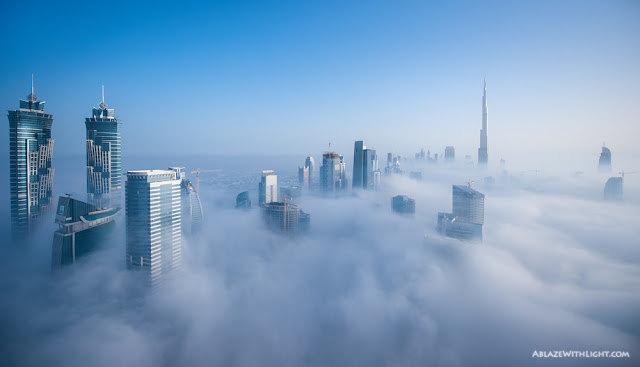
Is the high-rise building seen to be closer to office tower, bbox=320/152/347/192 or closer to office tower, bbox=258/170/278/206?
office tower, bbox=320/152/347/192

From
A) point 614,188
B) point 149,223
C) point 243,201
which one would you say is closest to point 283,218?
point 243,201

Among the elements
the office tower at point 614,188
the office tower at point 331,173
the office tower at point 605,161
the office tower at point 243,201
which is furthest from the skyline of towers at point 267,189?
the office tower at point 614,188

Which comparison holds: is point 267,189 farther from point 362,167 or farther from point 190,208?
Answer: point 362,167

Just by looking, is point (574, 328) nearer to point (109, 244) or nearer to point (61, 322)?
point (61, 322)

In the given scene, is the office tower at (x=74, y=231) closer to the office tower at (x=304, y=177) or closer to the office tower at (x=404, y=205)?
the office tower at (x=404, y=205)

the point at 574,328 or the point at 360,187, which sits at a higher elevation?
the point at 360,187

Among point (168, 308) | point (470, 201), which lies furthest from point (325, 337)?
point (470, 201)

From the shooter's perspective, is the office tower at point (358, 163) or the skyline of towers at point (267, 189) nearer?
the skyline of towers at point (267, 189)
